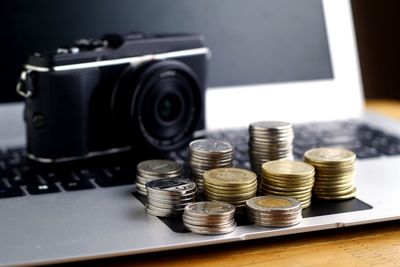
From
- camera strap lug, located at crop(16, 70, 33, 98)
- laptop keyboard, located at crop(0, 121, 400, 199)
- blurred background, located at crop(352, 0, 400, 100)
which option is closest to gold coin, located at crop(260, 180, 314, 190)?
laptop keyboard, located at crop(0, 121, 400, 199)

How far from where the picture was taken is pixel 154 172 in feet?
2.39

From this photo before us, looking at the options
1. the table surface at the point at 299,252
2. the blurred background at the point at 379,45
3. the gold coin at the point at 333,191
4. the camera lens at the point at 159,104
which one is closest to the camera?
the table surface at the point at 299,252

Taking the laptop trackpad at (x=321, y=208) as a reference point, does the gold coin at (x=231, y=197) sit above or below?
above

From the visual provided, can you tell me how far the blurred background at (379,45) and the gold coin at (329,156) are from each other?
70 centimetres

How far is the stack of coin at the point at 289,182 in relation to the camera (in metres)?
0.69

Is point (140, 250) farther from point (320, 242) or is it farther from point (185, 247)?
point (320, 242)

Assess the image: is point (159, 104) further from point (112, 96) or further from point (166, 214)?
point (166, 214)

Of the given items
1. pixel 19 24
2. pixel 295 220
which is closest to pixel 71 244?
pixel 295 220

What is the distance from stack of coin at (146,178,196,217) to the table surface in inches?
1.9

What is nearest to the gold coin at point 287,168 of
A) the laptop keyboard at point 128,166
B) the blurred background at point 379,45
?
the laptop keyboard at point 128,166

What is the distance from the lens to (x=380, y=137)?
96cm

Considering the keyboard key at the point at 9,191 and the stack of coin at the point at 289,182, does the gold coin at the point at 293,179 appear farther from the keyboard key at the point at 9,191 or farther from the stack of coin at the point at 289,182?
→ the keyboard key at the point at 9,191

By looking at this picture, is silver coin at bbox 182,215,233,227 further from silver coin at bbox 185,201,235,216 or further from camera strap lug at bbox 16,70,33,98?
camera strap lug at bbox 16,70,33,98

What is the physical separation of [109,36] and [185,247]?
329 mm
